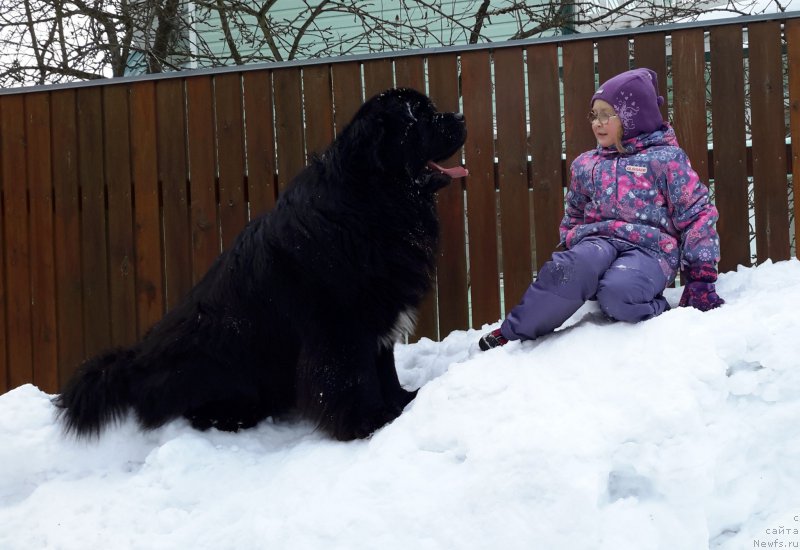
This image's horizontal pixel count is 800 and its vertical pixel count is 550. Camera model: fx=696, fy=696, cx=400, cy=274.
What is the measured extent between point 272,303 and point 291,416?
488 millimetres

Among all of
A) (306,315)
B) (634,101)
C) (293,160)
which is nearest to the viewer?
(306,315)

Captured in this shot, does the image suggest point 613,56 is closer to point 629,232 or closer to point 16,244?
point 629,232

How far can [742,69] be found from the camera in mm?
3354

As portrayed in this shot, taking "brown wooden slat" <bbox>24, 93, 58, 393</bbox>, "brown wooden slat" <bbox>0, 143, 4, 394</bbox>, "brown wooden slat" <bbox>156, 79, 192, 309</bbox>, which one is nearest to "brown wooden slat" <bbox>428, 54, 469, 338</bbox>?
"brown wooden slat" <bbox>156, 79, 192, 309</bbox>

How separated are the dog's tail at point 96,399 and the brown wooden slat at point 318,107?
5.23ft

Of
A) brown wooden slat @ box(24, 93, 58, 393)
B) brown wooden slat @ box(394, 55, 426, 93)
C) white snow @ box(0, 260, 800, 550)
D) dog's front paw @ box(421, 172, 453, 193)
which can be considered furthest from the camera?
brown wooden slat @ box(24, 93, 58, 393)

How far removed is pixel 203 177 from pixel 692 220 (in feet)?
8.30

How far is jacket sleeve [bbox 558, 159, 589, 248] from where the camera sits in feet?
9.66

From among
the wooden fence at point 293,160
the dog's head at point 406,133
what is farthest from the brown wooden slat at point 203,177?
the dog's head at point 406,133

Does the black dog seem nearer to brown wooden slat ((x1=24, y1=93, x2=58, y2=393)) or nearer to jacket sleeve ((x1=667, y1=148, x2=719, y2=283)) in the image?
jacket sleeve ((x1=667, y1=148, x2=719, y2=283))

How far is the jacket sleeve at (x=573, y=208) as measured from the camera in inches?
116

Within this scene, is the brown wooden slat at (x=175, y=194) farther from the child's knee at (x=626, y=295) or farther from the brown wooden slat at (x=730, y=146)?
the brown wooden slat at (x=730, y=146)

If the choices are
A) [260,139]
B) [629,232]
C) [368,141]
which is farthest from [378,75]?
[629,232]

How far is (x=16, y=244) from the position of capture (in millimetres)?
4066
